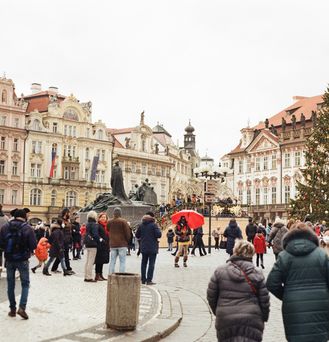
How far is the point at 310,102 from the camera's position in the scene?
218 ft

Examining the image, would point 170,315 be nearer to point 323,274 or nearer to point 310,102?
point 323,274

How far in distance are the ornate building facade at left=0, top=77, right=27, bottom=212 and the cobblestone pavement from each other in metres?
50.1

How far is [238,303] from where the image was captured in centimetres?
576

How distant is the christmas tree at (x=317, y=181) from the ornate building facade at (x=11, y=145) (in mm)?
37163

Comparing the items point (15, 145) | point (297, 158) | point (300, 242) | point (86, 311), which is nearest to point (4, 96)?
point (15, 145)

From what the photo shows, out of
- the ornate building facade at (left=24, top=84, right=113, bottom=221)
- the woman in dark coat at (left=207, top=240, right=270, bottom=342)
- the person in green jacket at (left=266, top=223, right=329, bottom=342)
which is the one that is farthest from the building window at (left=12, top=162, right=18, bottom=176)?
the person in green jacket at (left=266, top=223, right=329, bottom=342)

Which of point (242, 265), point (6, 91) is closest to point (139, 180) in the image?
point (6, 91)

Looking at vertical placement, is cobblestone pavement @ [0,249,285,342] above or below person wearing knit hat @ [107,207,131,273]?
below

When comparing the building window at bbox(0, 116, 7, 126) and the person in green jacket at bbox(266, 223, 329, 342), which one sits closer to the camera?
the person in green jacket at bbox(266, 223, 329, 342)

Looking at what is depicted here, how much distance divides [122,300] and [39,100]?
210ft

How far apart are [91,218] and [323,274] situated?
30.2ft

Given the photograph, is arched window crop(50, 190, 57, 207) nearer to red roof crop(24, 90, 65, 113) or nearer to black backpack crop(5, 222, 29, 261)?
red roof crop(24, 90, 65, 113)

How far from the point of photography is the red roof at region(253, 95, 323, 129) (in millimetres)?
64688

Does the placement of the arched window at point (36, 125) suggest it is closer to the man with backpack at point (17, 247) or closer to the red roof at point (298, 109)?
the red roof at point (298, 109)
